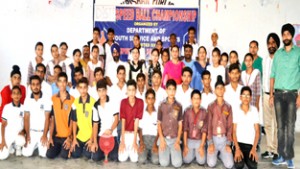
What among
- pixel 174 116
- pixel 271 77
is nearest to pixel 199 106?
pixel 174 116

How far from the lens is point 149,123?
3.93 m

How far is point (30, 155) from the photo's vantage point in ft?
12.7

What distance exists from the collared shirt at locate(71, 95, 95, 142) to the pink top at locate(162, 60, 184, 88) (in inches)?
43.4

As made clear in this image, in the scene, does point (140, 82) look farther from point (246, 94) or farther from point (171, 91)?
point (246, 94)

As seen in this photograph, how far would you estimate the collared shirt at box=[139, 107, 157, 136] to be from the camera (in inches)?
154

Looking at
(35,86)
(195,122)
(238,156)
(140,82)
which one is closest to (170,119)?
(195,122)

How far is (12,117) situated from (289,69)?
315cm

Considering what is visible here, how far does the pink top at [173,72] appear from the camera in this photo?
4437 millimetres

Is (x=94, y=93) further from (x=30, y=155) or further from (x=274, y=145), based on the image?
(x=274, y=145)

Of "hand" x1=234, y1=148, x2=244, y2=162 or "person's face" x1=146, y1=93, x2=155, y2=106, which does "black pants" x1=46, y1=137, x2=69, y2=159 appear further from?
"hand" x1=234, y1=148, x2=244, y2=162

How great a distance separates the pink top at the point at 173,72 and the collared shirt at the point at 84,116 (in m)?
1.10

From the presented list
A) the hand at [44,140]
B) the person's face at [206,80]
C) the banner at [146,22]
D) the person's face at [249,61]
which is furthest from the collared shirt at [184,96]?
the banner at [146,22]

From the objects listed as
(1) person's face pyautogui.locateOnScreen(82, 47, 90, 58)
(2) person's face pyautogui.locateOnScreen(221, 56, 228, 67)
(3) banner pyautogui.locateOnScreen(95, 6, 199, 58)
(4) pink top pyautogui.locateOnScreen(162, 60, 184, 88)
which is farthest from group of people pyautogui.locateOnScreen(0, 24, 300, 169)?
(3) banner pyautogui.locateOnScreen(95, 6, 199, 58)

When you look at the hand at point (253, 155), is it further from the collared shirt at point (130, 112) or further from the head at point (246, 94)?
the collared shirt at point (130, 112)
